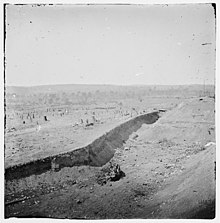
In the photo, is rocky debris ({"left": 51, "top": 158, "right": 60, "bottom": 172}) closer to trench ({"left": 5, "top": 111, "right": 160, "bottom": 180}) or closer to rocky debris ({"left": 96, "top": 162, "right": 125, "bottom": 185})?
trench ({"left": 5, "top": 111, "right": 160, "bottom": 180})

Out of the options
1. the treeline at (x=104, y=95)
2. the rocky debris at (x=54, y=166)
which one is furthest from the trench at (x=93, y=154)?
the treeline at (x=104, y=95)

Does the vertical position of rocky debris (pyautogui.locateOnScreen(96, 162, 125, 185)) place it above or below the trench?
below

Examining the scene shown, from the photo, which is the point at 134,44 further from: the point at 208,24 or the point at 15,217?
the point at 15,217

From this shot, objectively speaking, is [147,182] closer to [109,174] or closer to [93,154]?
[109,174]

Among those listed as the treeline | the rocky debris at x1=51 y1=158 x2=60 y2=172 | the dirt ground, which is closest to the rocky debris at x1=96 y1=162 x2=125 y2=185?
the dirt ground

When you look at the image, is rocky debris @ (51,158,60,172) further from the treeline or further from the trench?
the treeline

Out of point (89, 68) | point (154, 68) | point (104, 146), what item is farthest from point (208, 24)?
point (104, 146)
